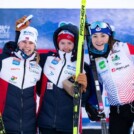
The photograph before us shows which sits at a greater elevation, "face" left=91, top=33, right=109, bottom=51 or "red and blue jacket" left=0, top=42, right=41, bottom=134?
"face" left=91, top=33, right=109, bottom=51

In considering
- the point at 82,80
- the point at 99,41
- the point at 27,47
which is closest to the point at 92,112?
the point at 82,80

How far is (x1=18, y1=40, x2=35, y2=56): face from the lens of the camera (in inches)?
160

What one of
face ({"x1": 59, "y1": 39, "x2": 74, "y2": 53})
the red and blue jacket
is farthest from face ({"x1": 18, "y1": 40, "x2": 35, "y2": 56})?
face ({"x1": 59, "y1": 39, "x2": 74, "y2": 53})

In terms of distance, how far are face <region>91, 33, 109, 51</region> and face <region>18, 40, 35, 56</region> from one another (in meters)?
0.62

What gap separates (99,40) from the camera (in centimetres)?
425

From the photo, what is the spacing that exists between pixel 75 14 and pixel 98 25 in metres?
0.55

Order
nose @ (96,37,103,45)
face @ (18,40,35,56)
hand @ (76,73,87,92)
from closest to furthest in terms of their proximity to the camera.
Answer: hand @ (76,73,87,92) → face @ (18,40,35,56) → nose @ (96,37,103,45)

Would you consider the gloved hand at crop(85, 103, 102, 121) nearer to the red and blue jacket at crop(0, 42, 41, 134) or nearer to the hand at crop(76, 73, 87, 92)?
the hand at crop(76, 73, 87, 92)

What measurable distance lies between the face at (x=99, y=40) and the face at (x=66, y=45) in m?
0.27

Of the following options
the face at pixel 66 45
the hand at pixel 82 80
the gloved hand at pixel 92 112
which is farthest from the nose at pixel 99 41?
the gloved hand at pixel 92 112

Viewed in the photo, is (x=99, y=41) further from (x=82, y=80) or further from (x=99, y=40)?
(x=82, y=80)
